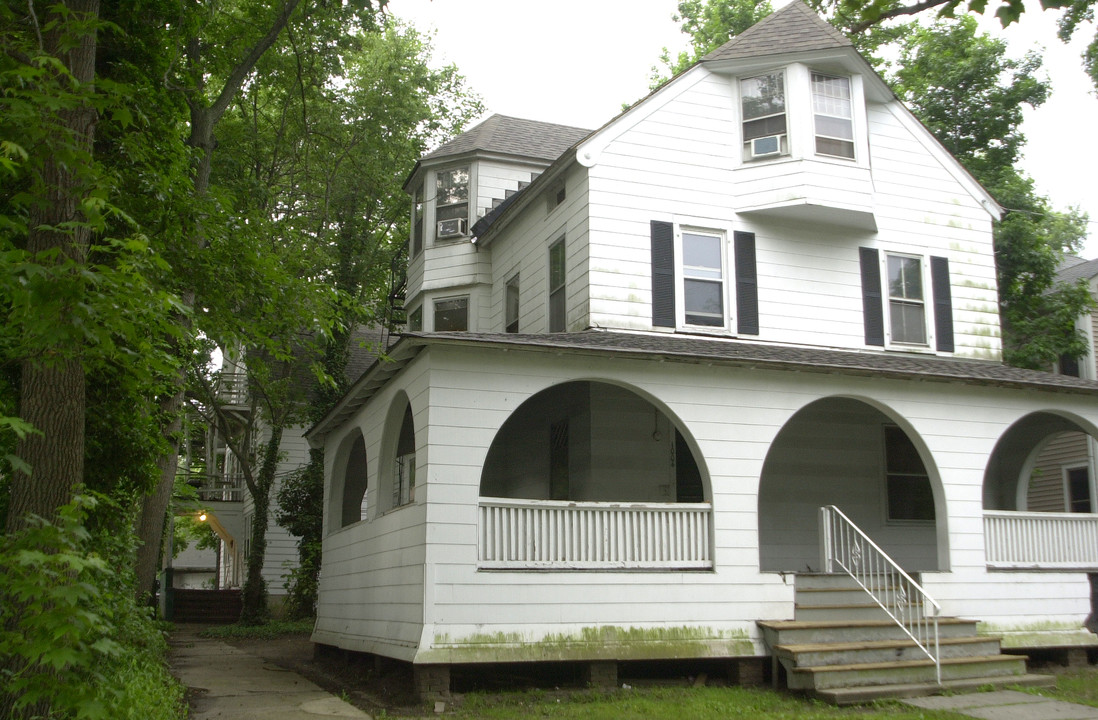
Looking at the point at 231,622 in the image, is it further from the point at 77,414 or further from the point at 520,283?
the point at 77,414

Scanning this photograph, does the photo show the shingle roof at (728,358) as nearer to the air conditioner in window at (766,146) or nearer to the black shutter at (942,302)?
the black shutter at (942,302)

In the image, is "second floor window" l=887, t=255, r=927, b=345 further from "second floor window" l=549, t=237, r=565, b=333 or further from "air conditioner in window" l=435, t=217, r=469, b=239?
"air conditioner in window" l=435, t=217, r=469, b=239

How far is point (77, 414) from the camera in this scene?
6.90m

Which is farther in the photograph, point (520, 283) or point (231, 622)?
point (231, 622)

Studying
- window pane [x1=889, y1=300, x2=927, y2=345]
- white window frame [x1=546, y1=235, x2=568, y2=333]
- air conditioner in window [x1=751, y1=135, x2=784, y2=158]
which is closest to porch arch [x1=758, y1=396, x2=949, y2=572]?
window pane [x1=889, y1=300, x2=927, y2=345]

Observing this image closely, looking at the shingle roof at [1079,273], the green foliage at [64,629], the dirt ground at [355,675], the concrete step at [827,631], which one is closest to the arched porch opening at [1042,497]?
the concrete step at [827,631]

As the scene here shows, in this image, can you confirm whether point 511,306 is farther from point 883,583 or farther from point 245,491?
point 245,491

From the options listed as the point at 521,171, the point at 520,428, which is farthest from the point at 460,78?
the point at 520,428

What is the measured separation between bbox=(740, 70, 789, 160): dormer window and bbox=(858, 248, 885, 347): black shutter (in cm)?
217

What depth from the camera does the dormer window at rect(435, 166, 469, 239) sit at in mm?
19578

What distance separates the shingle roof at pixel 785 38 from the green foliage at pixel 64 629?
11108 mm

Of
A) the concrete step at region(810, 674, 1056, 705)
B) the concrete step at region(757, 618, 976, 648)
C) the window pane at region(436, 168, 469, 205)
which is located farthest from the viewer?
the window pane at region(436, 168, 469, 205)

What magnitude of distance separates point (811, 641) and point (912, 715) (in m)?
1.83

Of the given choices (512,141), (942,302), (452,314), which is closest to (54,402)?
(452,314)
